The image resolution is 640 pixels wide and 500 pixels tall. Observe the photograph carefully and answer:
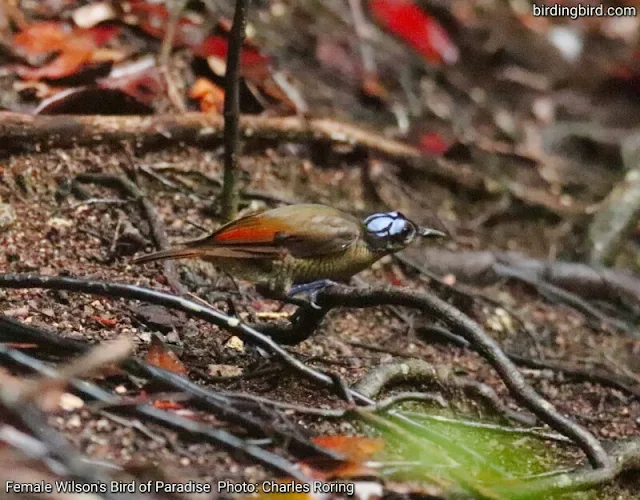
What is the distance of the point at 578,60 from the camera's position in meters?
8.46

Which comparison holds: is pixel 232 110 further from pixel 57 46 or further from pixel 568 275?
pixel 568 275

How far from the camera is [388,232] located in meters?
3.42

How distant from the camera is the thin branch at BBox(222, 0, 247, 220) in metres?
3.45

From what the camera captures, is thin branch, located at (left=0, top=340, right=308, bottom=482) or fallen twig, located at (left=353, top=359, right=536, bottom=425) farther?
fallen twig, located at (left=353, top=359, right=536, bottom=425)

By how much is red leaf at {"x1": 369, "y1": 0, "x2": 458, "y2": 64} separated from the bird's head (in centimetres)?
412

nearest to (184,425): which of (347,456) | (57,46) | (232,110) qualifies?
(347,456)

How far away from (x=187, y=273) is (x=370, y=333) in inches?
34.4

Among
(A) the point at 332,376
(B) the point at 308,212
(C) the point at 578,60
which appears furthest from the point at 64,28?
(C) the point at 578,60

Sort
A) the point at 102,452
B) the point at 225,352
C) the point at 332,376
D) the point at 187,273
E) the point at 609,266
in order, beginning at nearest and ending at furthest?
the point at 102,452 → the point at 332,376 → the point at 225,352 → the point at 187,273 → the point at 609,266

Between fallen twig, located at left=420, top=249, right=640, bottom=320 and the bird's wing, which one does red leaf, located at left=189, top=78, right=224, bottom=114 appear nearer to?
fallen twig, located at left=420, top=249, right=640, bottom=320

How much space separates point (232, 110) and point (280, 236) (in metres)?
0.73

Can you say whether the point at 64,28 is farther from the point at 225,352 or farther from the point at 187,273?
the point at 225,352

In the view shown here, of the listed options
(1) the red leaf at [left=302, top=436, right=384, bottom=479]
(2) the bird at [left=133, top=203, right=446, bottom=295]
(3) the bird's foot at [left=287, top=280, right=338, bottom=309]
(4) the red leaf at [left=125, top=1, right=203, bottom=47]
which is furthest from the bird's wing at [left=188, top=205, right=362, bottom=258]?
(4) the red leaf at [left=125, top=1, right=203, bottom=47]

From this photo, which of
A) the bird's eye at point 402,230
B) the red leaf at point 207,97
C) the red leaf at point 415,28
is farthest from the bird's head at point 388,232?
the red leaf at point 415,28
